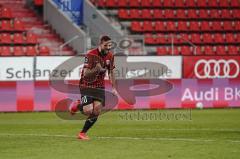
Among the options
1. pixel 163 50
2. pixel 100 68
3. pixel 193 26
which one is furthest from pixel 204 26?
pixel 100 68

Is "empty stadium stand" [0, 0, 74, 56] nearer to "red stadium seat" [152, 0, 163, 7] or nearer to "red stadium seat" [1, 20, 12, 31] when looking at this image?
"red stadium seat" [1, 20, 12, 31]

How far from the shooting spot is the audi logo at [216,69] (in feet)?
89.7

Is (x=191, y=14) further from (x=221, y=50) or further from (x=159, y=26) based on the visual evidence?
(x=221, y=50)

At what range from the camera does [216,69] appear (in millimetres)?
27531

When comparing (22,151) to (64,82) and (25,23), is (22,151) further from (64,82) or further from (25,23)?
(25,23)

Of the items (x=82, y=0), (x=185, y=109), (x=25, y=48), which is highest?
(x=82, y=0)

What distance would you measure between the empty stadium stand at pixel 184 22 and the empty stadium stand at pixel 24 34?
9.74 feet

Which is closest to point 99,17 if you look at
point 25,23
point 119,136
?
point 25,23

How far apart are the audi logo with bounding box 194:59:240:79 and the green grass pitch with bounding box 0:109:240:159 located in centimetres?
327

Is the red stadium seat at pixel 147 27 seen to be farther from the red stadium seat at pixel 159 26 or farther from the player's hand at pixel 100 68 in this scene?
the player's hand at pixel 100 68

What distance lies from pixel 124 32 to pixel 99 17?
1.32 metres

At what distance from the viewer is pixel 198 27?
1345 inches

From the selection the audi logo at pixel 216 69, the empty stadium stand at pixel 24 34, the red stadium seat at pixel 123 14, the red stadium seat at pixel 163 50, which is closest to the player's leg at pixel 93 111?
the audi logo at pixel 216 69

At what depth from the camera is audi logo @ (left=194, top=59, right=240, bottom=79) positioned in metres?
27.3
